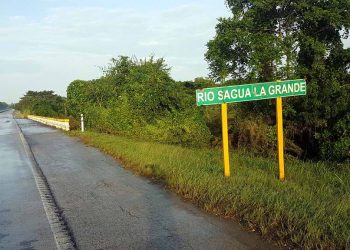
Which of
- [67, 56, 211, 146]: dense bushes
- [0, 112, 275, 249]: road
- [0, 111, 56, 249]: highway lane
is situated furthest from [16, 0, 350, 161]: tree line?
[0, 111, 56, 249]: highway lane

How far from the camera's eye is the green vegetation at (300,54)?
13.1 meters

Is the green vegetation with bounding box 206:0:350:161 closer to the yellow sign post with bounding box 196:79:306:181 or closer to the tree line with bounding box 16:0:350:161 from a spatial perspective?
the tree line with bounding box 16:0:350:161

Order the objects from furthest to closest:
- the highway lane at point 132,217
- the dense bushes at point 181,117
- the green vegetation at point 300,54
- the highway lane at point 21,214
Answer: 1. the dense bushes at point 181,117
2. the green vegetation at point 300,54
3. the highway lane at point 21,214
4. the highway lane at point 132,217

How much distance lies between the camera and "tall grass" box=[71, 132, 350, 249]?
17.3 ft

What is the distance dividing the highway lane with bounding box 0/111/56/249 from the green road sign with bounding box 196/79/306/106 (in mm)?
3737

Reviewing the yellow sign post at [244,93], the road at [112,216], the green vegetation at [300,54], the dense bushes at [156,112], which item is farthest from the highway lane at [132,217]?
the dense bushes at [156,112]

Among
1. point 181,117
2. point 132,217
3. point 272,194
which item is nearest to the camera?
point 132,217

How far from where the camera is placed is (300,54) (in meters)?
14.0

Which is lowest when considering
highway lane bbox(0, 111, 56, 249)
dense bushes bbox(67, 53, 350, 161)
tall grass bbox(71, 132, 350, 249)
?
highway lane bbox(0, 111, 56, 249)

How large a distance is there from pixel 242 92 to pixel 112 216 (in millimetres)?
3741

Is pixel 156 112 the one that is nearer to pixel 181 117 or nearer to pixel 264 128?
pixel 181 117

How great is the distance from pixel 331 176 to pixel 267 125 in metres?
5.88

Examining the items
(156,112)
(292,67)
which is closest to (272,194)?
(292,67)

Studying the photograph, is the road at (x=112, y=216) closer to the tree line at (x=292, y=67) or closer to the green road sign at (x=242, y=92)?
the green road sign at (x=242, y=92)
